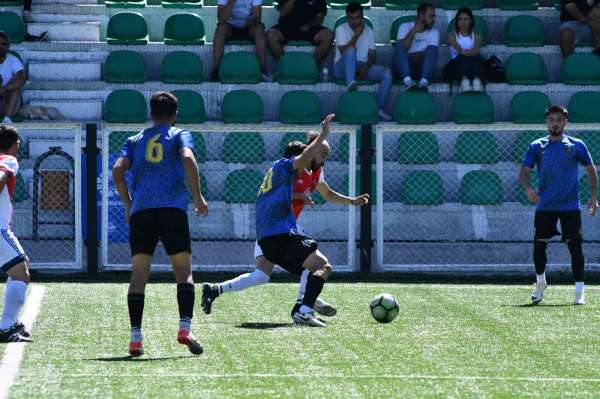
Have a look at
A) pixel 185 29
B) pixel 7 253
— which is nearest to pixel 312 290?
pixel 7 253

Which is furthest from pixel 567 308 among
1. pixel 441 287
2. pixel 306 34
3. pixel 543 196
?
pixel 306 34

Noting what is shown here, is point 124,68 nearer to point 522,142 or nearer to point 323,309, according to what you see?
point 522,142

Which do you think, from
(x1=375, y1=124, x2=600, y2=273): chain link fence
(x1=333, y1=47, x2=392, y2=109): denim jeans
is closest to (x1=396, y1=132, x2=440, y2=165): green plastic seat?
(x1=375, y1=124, x2=600, y2=273): chain link fence

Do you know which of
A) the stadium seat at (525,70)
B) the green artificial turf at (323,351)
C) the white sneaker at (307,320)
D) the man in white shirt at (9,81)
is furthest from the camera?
the stadium seat at (525,70)

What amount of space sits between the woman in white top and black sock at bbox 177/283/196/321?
11289 mm

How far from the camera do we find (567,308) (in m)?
12.8

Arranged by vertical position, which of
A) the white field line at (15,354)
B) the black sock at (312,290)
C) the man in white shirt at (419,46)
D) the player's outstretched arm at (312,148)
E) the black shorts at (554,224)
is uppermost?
the man in white shirt at (419,46)

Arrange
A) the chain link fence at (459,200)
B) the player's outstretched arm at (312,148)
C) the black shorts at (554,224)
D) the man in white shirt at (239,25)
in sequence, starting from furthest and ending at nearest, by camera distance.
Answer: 1. the man in white shirt at (239,25)
2. the chain link fence at (459,200)
3. the black shorts at (554,224)
4. the player's outstretched arm at (312,148)

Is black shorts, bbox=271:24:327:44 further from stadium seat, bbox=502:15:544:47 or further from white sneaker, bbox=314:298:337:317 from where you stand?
white sneaker, bbox=314:298:337:317

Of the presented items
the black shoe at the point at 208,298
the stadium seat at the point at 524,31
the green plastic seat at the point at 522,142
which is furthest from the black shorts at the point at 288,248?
the stadium seat at the point at 524,31

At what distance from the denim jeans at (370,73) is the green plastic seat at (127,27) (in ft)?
10.5

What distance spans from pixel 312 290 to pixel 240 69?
30.6 ft

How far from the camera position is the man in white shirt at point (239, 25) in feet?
66.5

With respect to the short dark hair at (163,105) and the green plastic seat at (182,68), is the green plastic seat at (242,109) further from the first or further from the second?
the short dark hair at (163,105)
